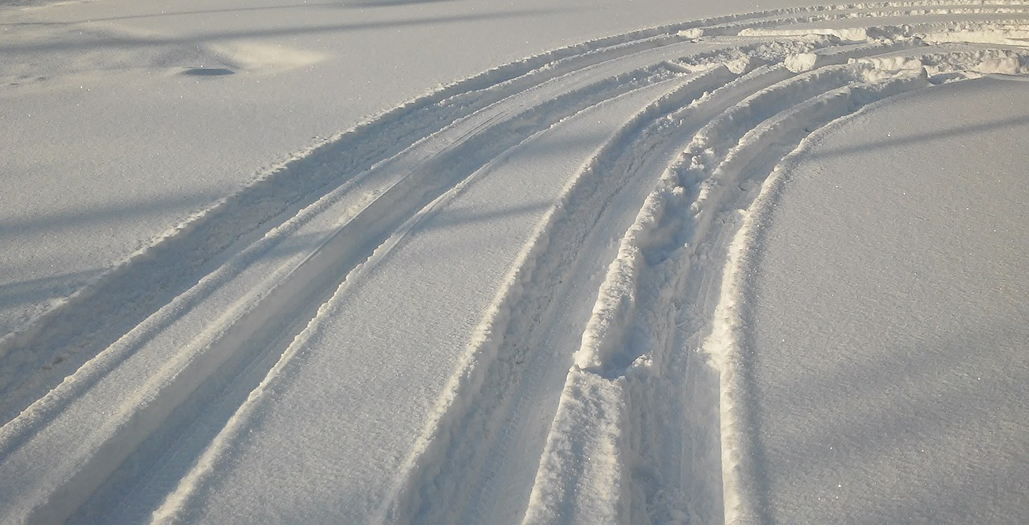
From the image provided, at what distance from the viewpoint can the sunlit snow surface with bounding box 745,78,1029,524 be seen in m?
3.01

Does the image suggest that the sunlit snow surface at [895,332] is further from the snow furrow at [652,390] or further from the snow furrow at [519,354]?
the snow furrow at [519,354]

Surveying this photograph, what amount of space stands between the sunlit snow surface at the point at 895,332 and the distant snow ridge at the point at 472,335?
0.26 m

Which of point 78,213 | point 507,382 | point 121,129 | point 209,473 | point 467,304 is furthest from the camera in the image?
point 121,129

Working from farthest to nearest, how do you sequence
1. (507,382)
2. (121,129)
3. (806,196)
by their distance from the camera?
(121,129) < (806,196) < (507,382)

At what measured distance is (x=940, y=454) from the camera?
3.14 metres

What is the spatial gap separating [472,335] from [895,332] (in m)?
2.23

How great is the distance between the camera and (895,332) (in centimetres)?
393

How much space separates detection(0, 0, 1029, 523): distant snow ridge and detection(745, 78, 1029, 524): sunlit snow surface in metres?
0.26

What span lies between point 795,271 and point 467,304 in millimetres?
2004

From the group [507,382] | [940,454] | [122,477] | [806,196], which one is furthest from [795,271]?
[122,477]

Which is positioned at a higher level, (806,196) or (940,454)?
(806,196)

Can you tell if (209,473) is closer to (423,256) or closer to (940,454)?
(423,256)

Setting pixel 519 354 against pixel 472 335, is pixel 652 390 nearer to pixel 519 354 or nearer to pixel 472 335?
pixel 519 354

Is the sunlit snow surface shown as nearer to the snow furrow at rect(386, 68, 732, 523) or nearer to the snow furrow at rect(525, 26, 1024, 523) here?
the snow furrow at rect(525, 26, 1024, 523)
